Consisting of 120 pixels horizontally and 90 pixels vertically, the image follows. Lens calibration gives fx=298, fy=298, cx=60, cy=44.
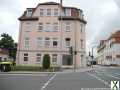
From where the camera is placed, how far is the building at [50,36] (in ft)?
214

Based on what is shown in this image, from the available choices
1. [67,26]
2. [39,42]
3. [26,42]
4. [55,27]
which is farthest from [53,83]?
[26,42]

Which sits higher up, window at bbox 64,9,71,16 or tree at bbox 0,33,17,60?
window at bbox 64,9,71,16

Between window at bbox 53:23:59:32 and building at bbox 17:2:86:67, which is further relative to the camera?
window at bbox 53:23:59:32

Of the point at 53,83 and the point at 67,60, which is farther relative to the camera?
the point at 67,60

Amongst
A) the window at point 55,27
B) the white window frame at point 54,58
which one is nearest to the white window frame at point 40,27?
the window at point 55,27

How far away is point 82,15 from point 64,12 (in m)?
5.38

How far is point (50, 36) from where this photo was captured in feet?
216

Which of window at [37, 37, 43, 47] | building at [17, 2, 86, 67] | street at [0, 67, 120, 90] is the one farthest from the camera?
window at [37, 37, 43, 47]

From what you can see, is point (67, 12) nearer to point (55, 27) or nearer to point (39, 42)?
point (55, 27)

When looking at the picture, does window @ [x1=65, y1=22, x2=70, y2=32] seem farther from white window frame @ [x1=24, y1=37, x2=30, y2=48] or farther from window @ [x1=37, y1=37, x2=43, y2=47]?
white window frame @ [x1=24, y1=37, x2=30, y2=48]

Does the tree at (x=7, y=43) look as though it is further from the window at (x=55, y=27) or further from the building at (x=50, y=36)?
the window at (x=55, y=27)

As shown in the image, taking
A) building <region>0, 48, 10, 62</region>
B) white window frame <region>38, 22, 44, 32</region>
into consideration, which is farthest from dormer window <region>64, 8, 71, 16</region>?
building <region>0, 48, 10, 62</region>

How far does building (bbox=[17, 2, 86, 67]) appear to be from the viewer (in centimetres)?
6531

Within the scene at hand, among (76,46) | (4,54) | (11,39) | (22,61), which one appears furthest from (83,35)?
Result: (11,39)
